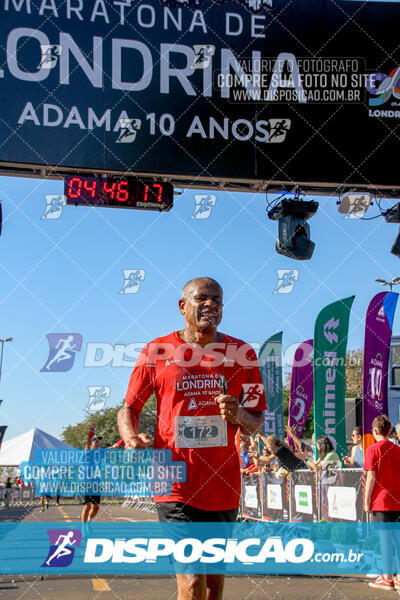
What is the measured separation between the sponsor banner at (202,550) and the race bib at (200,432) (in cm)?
43

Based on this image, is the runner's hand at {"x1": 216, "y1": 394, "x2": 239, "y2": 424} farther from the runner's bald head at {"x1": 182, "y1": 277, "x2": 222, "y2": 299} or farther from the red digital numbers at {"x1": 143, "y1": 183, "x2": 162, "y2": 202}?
the red digital numbers at {"x1": 143, "y1": 183, "x2": 162, "y2": 202}

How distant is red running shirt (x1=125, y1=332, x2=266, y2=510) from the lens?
3.85m

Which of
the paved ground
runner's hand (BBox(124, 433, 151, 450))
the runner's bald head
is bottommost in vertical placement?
the paved ground

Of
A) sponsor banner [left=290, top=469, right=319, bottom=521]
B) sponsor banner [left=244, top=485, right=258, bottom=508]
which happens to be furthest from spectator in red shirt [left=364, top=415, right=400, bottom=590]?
sponsor banner [left=244, top=485, right=258, bottom=508]

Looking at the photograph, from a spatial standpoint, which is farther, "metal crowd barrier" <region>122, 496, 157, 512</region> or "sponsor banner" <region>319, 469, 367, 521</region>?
"metal crowd barrier" <region>122, 496, 157, 512</region>

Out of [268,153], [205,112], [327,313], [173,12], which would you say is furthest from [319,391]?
[173,12]

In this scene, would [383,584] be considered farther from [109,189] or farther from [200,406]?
[109,189]

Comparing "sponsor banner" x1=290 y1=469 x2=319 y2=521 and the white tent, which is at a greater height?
the white tent

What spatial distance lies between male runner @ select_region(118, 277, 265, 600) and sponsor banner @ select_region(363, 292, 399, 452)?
7.40 metres

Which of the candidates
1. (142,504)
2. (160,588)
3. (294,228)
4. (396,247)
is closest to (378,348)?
(396,247)

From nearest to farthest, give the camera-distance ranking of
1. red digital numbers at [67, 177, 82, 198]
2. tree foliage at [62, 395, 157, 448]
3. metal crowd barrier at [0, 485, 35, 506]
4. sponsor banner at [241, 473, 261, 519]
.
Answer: red digital numbers at [67, 177, 82, 198], sponsor banner at [241, 473, 261, 519], metal crowd barrier at [0, 485, 35, 506], tree foliage at [62, 395, 157, 448]

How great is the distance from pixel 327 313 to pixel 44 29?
6.51 m

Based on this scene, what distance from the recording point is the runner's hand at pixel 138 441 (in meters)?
3.76

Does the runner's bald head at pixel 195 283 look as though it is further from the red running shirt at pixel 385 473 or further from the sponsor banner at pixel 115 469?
the red running shirt at pixel 385 473
